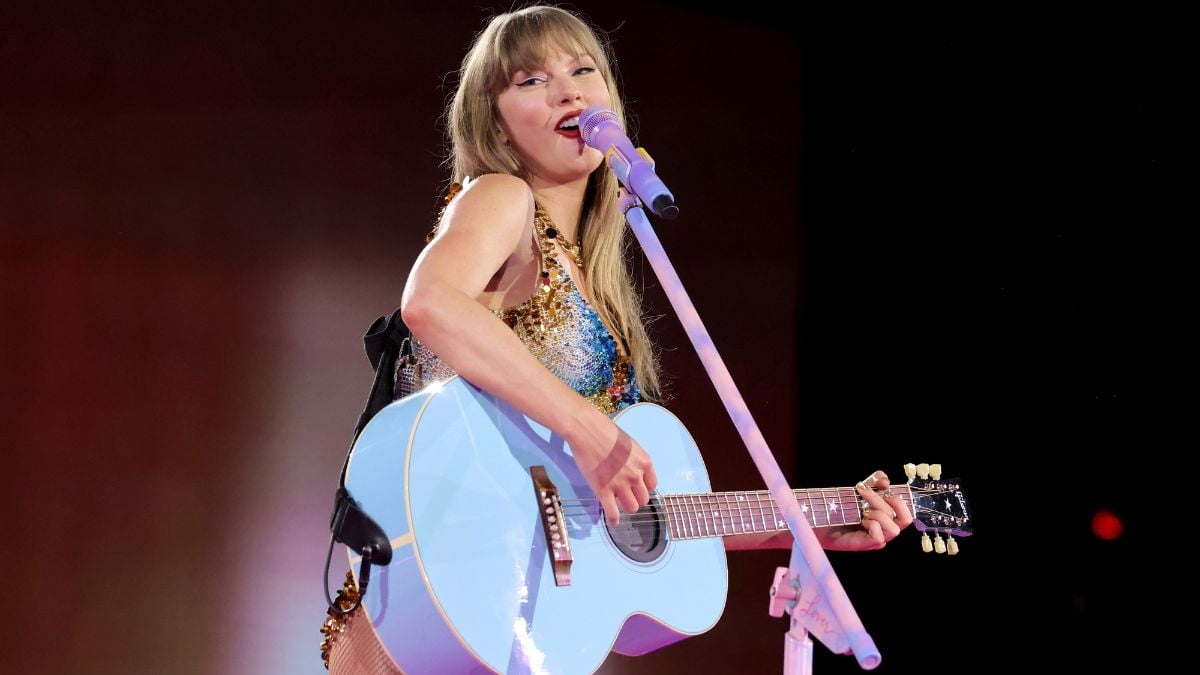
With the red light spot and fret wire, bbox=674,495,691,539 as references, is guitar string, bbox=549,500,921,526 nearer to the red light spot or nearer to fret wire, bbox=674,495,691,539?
fret wire, bbox=674,495,691,539

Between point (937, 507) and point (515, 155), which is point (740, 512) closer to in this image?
point (937, 507)

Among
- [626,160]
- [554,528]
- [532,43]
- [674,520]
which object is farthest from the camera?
[532,43]

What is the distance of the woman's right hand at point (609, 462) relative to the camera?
1.59m

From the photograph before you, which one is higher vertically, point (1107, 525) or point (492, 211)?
point (492, 211)

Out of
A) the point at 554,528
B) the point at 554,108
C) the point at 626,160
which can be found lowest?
the point at 554,528

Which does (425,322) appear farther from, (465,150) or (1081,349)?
(1081,349)

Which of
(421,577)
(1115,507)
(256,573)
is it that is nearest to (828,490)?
(421,577)

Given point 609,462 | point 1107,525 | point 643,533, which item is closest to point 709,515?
point 643,533

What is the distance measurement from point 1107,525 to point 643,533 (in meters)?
1.82

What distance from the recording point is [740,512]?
1934 millimetres

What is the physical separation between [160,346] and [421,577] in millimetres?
1799

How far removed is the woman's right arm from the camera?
1.57 meters

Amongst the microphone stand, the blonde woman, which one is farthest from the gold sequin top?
the microphone stand

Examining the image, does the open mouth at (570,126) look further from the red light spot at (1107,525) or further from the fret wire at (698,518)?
the red light spot at (1107,525)
